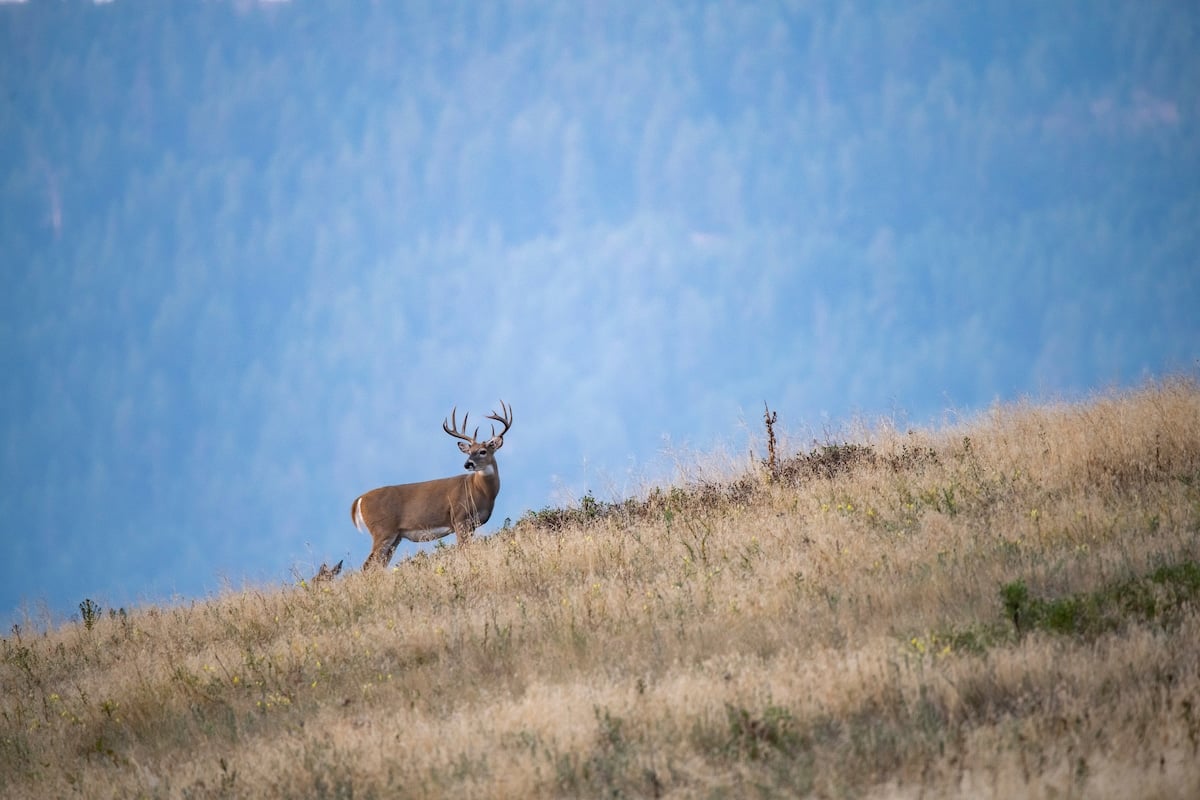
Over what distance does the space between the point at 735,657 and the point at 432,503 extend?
10.2 meters

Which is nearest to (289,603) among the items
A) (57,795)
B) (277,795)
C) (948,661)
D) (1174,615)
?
(57,795)

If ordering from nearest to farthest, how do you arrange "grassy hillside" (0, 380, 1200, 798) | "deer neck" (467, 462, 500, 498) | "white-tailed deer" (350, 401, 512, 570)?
1. "grassy hillside" (0, 380, 1200, 798)
2. "white-tailed deer" (350, 401, 512, 570)
3. "deer neck" (467, 462, 500, 498)

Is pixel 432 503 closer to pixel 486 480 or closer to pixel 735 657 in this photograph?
pixel 486 480

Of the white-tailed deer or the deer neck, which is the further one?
the deer neck

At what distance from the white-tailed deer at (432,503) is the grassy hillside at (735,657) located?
12.8ft

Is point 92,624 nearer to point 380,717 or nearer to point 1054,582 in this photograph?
point 380,717

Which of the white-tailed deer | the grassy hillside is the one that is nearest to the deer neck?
the white-tailed deer

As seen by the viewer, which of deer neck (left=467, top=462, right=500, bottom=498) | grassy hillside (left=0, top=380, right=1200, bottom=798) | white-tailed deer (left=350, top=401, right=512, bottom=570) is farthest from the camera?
deer neck (left=467, top=462, right=500, bottom=498)

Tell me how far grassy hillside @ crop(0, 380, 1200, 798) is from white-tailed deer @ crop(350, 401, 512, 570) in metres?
3.90

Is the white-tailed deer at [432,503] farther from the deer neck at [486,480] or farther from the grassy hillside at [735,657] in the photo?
the grassy hillside at [735,657]

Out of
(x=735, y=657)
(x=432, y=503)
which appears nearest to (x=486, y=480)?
(x=432, y=503)

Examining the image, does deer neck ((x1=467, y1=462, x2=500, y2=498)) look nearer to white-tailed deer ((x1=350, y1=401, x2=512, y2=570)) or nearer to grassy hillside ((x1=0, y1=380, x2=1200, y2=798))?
white-tailed deer ((x1=350, y1=401, x2=512, y2=570))

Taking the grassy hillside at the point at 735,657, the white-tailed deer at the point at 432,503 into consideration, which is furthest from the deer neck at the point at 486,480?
the grassy hillside at the point at 735,657

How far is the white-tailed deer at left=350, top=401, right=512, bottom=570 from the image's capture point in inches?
651
